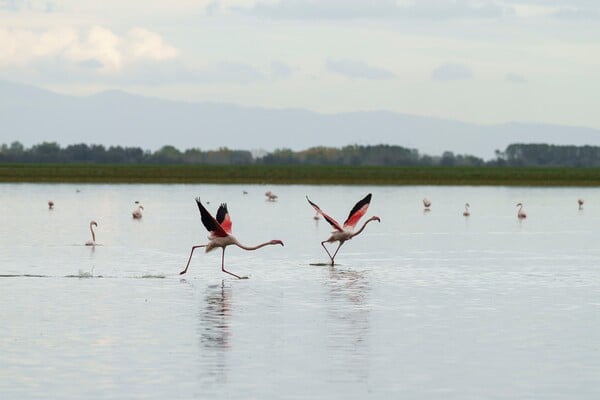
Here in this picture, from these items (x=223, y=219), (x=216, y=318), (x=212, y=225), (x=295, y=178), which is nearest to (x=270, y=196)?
(x=223, y=219)

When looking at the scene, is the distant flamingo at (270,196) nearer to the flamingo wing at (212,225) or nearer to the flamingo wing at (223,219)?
the flamingo wing at (223,219)

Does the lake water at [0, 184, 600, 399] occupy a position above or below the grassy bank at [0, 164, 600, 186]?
below

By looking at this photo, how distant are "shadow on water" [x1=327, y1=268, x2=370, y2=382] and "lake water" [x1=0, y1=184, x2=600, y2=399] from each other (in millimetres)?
34

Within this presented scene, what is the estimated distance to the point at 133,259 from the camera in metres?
30.6

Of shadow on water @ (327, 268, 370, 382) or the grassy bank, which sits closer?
shadow on water @ (327, 268, 370, 382)

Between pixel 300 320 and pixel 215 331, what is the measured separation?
5.63ft

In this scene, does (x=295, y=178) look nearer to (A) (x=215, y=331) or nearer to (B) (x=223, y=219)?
(B) (x=223, y=219)

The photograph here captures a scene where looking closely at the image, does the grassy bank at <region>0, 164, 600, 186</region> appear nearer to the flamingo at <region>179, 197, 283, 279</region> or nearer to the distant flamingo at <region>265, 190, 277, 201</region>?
the distant flamingo at <region>265, 190, 277, 201</region>

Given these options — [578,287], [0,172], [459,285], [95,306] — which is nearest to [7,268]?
[95,306]

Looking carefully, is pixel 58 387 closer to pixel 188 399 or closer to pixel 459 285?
pixel 188 399

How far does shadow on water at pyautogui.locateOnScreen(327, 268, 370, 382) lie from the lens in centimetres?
1537

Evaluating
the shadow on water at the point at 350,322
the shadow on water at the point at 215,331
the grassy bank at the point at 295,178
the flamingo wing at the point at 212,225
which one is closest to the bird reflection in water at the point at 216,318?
the shadow on water at the point at 215,331

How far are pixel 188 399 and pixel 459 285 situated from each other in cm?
1249

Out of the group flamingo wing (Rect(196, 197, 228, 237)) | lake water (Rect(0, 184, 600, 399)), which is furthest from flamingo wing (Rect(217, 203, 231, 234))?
lake water (Rect(0, 184, 600, 399))
